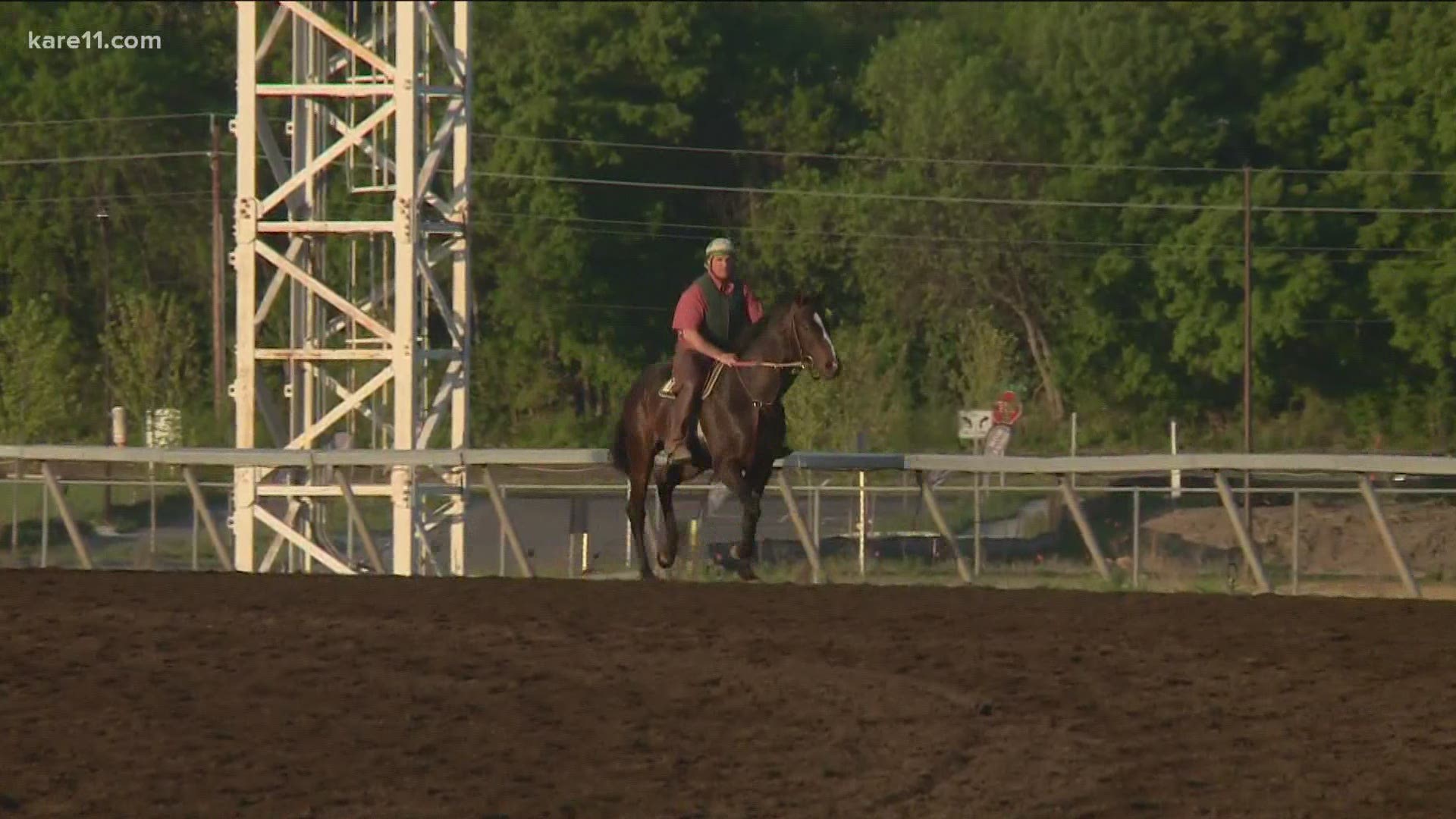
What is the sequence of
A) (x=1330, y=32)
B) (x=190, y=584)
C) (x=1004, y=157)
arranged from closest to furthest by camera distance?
1. (x=190, y=584)
2. (x=1330, y=32)
3. (x=1004, y=157)

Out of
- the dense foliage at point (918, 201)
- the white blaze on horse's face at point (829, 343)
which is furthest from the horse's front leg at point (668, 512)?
the dense foliage at point (918, 201)

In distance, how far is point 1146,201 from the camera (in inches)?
2422

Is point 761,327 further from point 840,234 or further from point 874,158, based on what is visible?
point 874,158

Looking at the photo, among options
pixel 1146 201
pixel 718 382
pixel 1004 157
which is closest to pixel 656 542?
pixel 718 382

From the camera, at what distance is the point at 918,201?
6575cm

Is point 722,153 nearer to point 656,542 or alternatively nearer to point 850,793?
point 656,542

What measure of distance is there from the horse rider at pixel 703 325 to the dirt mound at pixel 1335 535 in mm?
4409

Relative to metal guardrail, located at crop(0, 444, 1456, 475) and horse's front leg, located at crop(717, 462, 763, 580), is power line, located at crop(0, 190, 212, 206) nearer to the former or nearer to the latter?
metal guardrail, located at crop(0, 444, 1456, 475)

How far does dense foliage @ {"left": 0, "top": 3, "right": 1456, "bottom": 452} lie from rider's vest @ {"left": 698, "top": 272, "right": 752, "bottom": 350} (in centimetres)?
3617

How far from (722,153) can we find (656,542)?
49.4m

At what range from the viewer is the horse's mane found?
58.5 ft

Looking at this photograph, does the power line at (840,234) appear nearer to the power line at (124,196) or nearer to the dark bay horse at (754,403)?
the power line at (124,196)

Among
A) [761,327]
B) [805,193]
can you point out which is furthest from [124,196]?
[761,327]

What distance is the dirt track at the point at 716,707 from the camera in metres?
10.1
